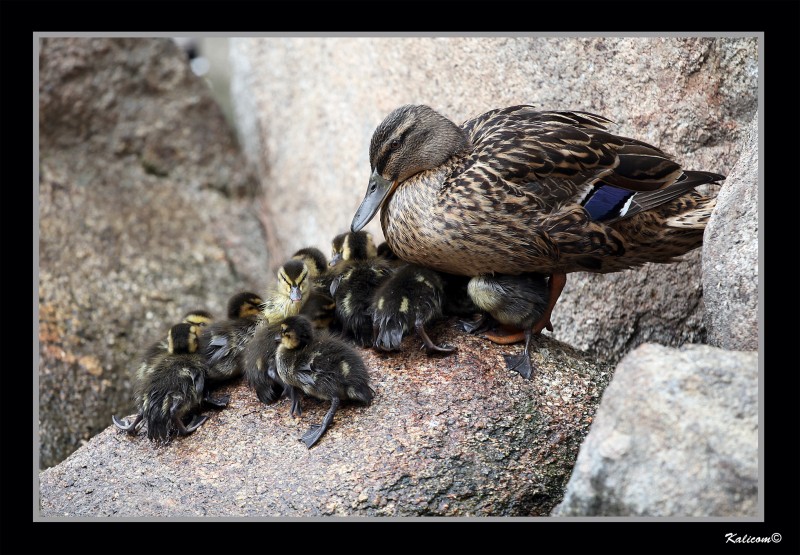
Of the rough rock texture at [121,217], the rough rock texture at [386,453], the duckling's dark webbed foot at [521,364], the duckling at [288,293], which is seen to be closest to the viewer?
the rough rock texture at [386,453]

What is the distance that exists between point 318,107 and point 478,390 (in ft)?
10.4

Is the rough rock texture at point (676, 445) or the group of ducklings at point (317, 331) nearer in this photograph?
the rough rock texture at point (676, 445)

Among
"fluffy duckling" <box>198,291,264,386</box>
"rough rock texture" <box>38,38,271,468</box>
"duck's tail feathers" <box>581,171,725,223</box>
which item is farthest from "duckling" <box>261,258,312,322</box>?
"rough rock texture" <box>38,38,271,468</box>

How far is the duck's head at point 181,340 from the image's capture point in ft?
12.5

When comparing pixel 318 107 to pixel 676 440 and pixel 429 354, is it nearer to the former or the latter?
pixel 429 354

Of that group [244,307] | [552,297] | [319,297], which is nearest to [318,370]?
[319,297]

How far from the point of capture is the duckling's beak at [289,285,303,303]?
3.77m

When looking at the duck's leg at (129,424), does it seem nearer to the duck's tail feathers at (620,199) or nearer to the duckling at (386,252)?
the duckling at (386,252)

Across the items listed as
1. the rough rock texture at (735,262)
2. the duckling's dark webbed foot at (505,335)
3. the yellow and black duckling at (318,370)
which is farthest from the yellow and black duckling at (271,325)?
the rough rock texture at (735,262)

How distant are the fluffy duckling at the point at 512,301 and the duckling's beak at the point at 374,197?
55 cm

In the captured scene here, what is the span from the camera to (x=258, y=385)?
12.2ft

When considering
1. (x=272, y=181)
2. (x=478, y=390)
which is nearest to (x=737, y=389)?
(x=478, y=390)

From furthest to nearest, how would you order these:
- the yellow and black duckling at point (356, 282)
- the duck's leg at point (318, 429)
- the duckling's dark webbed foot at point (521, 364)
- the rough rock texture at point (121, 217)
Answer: the rough rock texture at point (121, 217) < the yellow and black duckling at point (356, 282) < the duckling's dark webbed foot at point (521, 364) < the duck's leg at point (318, 429)

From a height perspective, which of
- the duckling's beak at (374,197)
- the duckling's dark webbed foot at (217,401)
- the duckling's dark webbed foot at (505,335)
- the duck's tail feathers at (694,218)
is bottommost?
the duckling's dark webbed foot at (217,401)
